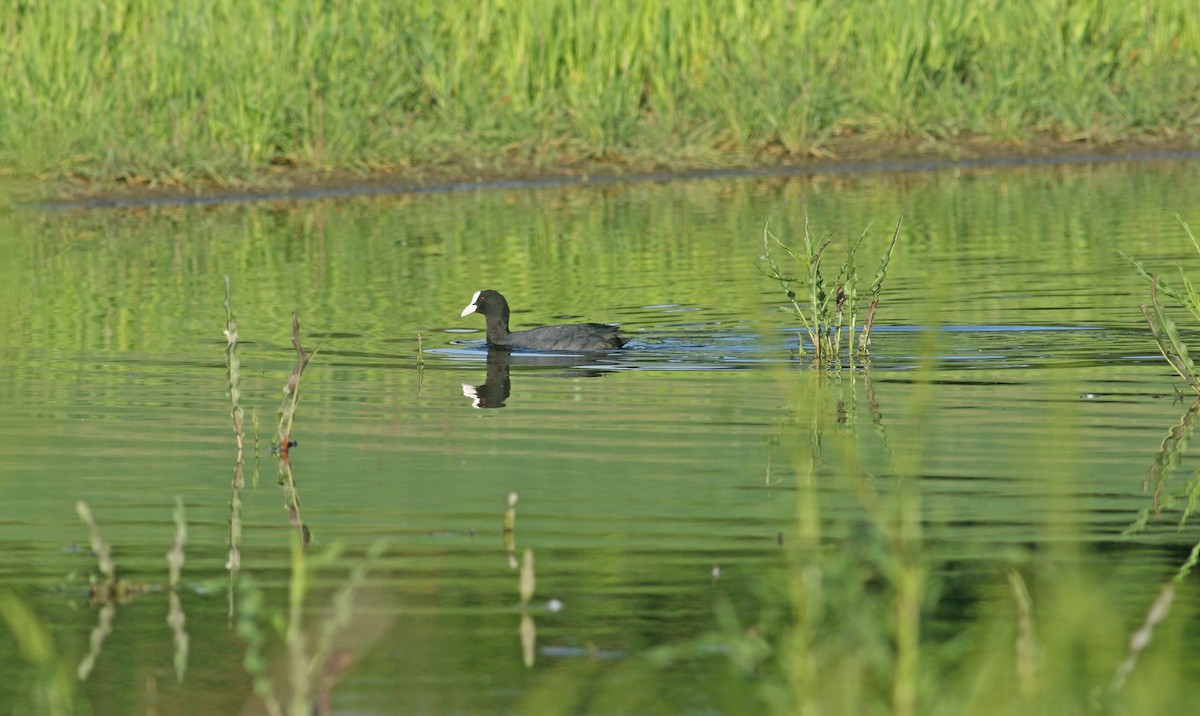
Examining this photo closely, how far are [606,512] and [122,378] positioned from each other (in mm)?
4307

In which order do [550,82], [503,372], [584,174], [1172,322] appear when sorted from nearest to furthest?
[1172,322], [503,372], [584,174], [550,82]

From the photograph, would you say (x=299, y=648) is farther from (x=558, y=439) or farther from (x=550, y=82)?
(x=550, y=82)

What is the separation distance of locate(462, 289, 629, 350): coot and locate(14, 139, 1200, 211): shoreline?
8363 millimetres

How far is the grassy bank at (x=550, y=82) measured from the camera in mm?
20781

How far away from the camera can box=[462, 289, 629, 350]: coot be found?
11.6 metres

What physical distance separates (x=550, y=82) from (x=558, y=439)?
558 inches

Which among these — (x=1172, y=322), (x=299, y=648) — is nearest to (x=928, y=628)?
(x=299, y=648)

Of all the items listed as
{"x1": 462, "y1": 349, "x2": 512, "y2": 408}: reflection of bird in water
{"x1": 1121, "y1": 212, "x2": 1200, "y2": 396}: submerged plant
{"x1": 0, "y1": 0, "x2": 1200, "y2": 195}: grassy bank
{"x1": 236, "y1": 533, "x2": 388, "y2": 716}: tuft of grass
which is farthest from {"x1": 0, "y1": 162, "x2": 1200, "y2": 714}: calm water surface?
{"x1": 0, "y1": 0, "x2": 1200, "y2": 195}: grassy bank

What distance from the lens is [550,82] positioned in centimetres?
2242

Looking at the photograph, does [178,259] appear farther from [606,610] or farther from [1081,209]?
[606,610]

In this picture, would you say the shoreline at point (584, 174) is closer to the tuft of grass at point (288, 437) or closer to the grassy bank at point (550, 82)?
the grassy bank at point (550, 82)

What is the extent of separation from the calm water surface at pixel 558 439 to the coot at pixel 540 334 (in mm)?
144

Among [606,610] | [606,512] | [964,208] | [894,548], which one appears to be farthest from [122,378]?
[964,208]

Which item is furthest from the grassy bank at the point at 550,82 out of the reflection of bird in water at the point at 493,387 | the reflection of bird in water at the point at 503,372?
the reflection of bird in water at the point at 493,387
